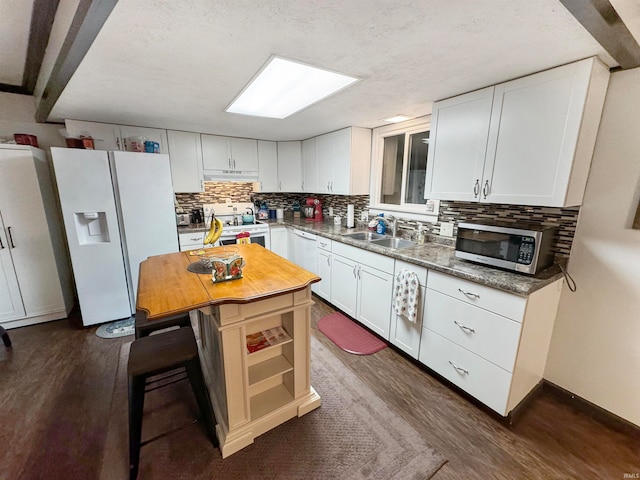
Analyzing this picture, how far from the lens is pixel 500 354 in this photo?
1570 mm

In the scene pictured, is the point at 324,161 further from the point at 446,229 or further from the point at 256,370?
the point at 256,370

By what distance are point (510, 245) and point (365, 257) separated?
1164 mm

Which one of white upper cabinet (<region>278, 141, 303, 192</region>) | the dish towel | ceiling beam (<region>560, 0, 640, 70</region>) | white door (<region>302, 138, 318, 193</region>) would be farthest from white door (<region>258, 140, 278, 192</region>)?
ceiling beam (<region>560, 0, 640, 70</region>)

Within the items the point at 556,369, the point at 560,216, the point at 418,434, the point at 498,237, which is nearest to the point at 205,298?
the point at 418,434

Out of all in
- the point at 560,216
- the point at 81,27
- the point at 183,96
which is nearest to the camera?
the point at 81,27

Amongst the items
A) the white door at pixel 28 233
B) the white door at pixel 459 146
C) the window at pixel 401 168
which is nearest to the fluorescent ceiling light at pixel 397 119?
the window at pixel 401 168

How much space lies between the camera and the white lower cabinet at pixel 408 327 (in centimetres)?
200

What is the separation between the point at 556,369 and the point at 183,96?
349cm

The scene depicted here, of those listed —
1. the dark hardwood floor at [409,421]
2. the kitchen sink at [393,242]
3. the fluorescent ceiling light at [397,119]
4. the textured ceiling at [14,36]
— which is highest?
the textured ceiling at [14,36]

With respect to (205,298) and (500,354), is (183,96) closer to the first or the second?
(205,298)

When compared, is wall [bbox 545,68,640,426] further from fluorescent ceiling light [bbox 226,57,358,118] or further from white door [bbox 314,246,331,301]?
white door [bbox 314,246,331,301]

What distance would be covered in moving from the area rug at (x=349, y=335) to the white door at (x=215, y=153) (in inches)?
98.9

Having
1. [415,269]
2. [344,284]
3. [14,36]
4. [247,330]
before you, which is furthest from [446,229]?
[14,36]

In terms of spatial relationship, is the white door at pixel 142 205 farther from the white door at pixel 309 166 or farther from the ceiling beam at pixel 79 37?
the white door at pixel 309 166
